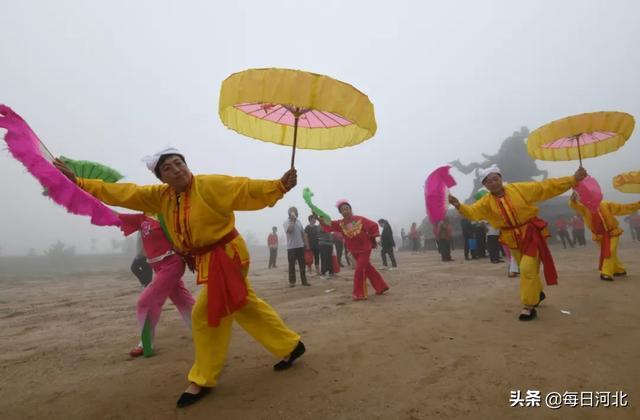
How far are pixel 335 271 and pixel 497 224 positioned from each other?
705 centimetres

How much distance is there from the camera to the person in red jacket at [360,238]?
640 cm

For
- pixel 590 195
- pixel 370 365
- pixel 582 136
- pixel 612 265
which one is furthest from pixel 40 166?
pixel 612 265

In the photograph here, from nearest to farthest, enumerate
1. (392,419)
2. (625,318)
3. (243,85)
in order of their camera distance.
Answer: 1. (392,419)
2. (243,85)
3. (625,318)

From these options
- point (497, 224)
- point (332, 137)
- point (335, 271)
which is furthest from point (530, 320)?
point (335, 271)

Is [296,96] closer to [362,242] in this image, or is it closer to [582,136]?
[362,242]

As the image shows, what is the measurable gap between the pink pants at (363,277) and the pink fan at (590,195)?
4.18m

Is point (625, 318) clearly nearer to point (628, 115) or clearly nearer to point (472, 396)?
point (628, 115)

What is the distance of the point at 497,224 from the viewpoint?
462cm

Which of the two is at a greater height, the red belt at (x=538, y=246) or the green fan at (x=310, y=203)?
the green fan at (x=310, y=203)

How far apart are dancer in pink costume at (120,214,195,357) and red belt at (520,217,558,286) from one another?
13.6 ft

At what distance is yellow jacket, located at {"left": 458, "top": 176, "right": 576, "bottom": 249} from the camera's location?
429cm

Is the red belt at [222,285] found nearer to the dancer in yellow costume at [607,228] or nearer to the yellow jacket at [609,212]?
the dancer in yellow costume at [607,228]

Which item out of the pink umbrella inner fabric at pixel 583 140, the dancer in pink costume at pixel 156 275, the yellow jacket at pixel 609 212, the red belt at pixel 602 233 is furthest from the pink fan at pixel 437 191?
the red belt at pixel 602 233

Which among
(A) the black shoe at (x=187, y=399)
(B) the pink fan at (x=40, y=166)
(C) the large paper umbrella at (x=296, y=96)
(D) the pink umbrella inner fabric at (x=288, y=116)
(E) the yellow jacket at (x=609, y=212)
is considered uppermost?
(D) the pink umbrella inner fabric at (x=288, y=116)
